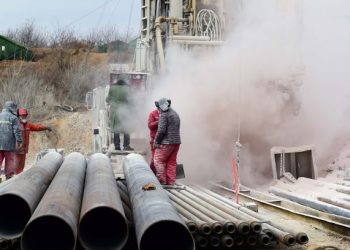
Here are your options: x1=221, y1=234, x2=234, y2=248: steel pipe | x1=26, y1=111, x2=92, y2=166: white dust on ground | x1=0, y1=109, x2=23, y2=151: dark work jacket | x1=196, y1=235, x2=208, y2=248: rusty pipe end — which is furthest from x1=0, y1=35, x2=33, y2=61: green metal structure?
x1=221, y1=234, x2=234, y2=248: steel pipe

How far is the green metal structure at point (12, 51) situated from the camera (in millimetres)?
35406

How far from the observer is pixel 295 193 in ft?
35.5

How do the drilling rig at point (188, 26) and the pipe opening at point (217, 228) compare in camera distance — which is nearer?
the pipe opening at point (217, 228)

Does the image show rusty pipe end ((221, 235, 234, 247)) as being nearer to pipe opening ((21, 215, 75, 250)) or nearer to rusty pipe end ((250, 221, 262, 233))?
rusty pipe end ((250, 221, 262, 233))

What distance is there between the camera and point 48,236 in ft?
19.9

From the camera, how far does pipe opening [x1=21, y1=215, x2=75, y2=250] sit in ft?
19.1

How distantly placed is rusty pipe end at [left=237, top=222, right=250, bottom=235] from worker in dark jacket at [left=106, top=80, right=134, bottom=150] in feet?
22.0

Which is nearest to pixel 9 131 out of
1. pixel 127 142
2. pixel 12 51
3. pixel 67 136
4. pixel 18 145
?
pixel 18 145

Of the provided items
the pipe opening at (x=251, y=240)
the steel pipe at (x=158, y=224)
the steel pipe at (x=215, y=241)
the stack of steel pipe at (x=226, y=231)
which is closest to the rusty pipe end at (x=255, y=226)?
the stack of steel pipe at (x=226, y=231)

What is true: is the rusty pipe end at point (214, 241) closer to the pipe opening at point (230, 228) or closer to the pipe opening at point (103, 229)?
the pipe opening at point (230, 228)

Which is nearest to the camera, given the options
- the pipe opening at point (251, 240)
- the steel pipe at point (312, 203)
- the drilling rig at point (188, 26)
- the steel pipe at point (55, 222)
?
the steel pipe at point (55, 222)

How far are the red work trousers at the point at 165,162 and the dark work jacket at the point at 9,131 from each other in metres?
3.54

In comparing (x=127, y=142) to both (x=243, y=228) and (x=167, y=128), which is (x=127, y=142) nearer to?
(x=167, y=128)

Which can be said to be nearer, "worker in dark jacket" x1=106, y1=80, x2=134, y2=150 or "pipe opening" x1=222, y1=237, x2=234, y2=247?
"pipe opening" x1=222, y1=237, x2=234, y2=247
